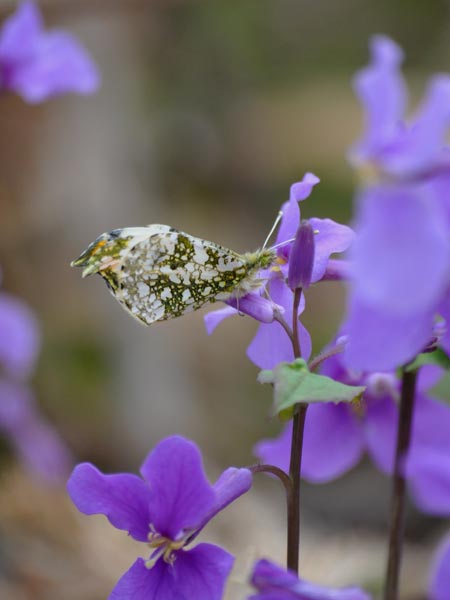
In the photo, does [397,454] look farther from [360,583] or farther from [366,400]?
[360,583]

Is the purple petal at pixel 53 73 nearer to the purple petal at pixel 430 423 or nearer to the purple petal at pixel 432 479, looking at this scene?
the purple petal at pixel 430 423

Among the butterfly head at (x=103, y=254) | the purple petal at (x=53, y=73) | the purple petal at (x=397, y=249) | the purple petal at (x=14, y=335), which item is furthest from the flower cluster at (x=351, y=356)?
the purple petal at (x=14, y=335)

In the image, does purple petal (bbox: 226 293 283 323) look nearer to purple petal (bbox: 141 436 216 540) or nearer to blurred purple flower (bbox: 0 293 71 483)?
purple petal (bbox: 141 436 216 540)

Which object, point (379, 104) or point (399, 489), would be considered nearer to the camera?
point (379, 104)

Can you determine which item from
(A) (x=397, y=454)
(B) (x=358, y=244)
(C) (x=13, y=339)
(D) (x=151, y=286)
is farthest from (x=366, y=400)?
(C) (x=13, y=339)

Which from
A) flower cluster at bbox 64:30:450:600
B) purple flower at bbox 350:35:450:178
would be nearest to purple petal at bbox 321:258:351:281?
flower cluster at bbox 64:30:450:600

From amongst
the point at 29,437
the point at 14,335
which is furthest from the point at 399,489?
the point at 29,437

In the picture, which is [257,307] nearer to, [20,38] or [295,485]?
[295,485]

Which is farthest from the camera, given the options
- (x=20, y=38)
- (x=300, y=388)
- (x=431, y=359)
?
(x=20, y=38)
